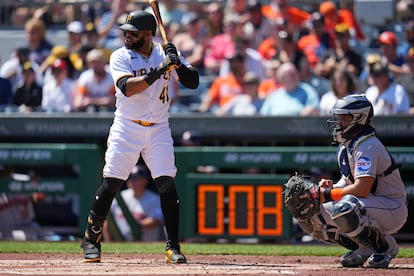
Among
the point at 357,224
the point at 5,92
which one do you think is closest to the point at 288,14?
the point at 5,92

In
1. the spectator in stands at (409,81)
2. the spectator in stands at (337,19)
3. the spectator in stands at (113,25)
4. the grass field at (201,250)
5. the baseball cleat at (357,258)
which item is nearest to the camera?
the baseball cleat at (357,258)

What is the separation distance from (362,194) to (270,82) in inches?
220

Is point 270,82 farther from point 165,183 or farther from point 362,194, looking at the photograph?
point 362,194

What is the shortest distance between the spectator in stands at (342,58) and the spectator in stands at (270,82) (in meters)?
0.55

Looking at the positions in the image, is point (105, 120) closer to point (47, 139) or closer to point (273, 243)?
point (47, 139)

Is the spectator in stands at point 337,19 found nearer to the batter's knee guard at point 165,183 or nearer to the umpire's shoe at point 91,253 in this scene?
the batter's knee guard at point 165,183

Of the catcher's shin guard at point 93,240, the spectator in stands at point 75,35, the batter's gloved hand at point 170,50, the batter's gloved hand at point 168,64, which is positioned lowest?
the catcher's shin guard at point 93,240

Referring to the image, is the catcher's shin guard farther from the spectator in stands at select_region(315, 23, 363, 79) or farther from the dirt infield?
the spectator in stands at select_region(315, 23, 363, 79)

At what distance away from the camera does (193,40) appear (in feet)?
45.3

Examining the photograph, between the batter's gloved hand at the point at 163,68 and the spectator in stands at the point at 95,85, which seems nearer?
the batter's gloved hand at the point at 163,68

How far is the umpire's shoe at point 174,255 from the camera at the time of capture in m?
7.14

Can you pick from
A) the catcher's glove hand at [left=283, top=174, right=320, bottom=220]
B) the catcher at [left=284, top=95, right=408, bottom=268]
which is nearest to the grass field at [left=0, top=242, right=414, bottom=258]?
the catcher at [left=284, top=95, right=408, bottom=268]

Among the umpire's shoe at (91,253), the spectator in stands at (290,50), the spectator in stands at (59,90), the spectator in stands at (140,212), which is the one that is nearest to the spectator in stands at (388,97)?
the spectator in stands at (290,50)

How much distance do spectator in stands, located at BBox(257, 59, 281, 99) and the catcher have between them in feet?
16.6
